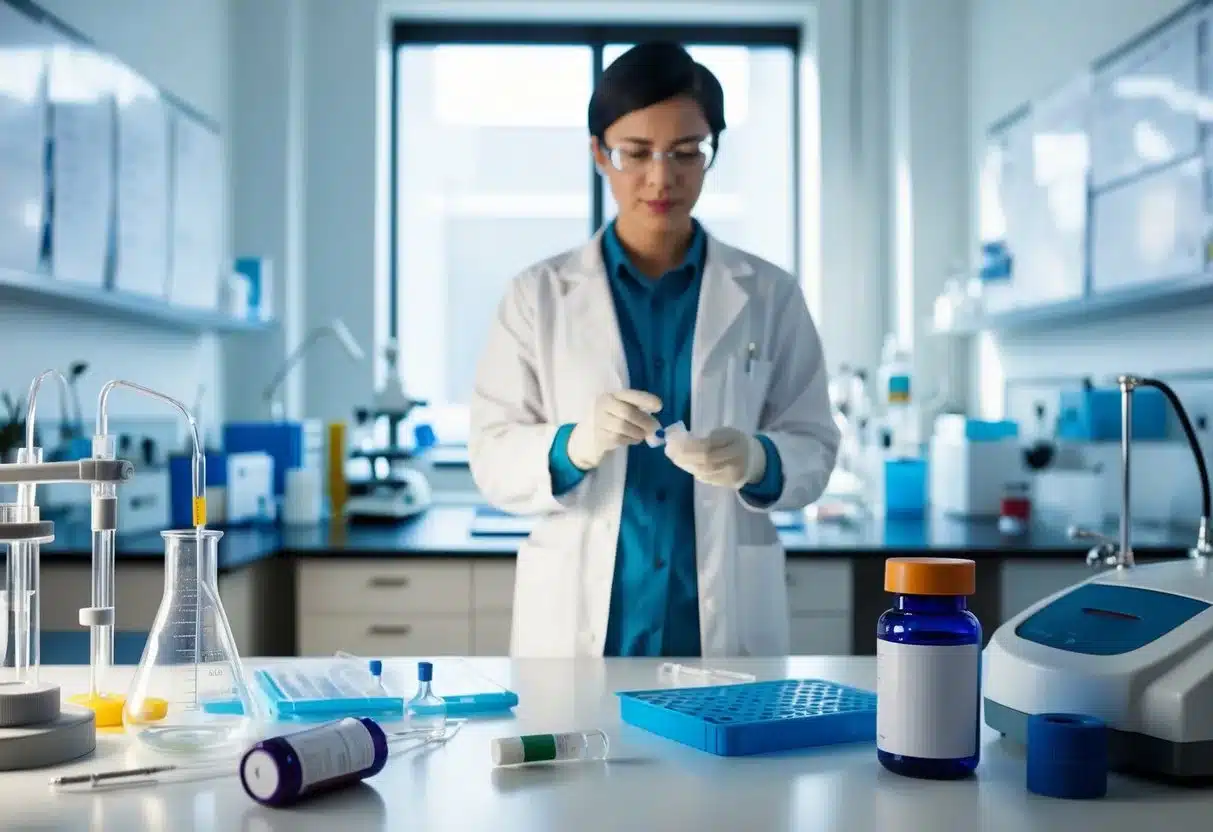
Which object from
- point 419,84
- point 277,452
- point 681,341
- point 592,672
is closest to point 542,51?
point 419,84

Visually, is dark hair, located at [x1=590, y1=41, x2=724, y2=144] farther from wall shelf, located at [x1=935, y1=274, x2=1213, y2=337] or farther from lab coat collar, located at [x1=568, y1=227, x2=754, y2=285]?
wall shelf, located at [x1=935, y1=274, x2=1213, y2=337]

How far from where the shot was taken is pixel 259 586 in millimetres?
2945

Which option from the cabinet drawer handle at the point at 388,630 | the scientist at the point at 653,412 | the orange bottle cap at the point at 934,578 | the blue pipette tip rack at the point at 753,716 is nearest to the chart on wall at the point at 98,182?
the cabinet drawer handle at the point at 388,630

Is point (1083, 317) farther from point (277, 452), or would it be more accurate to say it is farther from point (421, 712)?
point (421, 712)

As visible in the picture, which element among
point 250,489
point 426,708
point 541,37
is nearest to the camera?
point 426,708

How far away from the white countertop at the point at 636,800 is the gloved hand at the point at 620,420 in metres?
0.65

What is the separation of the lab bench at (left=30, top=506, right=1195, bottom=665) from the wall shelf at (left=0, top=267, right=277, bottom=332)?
1.79 ft

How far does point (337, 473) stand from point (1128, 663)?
9.48ft

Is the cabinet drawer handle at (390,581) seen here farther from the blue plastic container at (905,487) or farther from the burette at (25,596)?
the burette at (25,596)

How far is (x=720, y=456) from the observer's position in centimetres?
185

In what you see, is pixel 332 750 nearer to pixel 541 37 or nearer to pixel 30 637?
pixel 30 637

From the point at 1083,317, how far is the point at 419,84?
2655mm

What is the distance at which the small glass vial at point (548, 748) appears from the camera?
112 centimetres

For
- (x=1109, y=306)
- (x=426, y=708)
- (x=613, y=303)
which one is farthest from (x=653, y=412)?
(x=1109, y=306)
